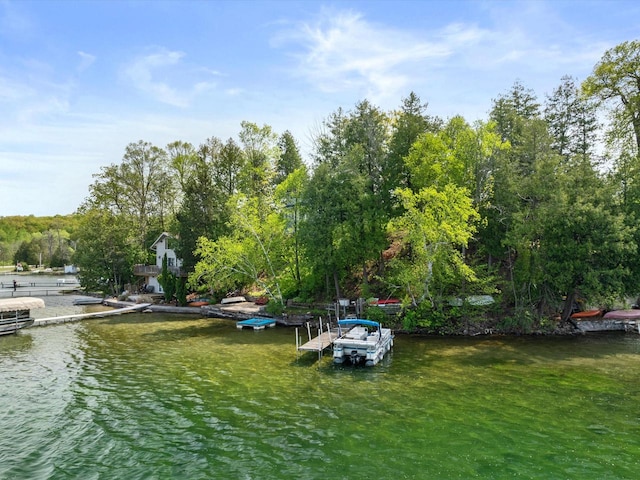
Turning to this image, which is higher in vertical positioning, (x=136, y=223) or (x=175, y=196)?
(x=175, y=196)

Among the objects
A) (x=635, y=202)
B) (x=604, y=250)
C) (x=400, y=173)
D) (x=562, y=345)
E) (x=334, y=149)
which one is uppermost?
(x=334, y=149)

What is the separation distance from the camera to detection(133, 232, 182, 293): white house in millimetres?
54812

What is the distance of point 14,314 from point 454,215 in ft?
122

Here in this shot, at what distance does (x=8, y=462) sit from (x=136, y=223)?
57.4 meters

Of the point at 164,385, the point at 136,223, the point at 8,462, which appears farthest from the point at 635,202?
the point at 136,223

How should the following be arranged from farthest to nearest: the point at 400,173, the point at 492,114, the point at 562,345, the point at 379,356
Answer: the point at 492,114 < the point at 400,173 < the point at 562,345 < the point at 379,356

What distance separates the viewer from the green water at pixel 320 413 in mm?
12648

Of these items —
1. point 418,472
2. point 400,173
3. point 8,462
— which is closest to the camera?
point 418,472

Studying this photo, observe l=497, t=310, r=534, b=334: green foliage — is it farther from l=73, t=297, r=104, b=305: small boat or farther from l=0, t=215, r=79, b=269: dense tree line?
l=0, t=215, r=79, b=269: dense tree line

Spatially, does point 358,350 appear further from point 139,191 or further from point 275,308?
point 139,191

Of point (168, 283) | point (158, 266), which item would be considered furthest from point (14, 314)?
point (158, 266)

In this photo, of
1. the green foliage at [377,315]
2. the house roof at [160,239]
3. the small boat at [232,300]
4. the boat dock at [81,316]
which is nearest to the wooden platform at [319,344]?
the green foliage at [377,315]

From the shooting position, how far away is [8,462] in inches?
518

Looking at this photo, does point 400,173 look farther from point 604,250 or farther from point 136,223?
point 136,223
